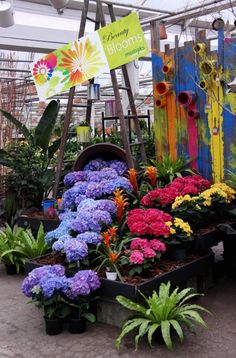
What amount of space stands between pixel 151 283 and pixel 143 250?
10.4 inches

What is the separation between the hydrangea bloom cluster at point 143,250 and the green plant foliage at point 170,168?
1.63 metres

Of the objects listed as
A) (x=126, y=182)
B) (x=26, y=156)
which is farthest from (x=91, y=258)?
(x=26, y=156)

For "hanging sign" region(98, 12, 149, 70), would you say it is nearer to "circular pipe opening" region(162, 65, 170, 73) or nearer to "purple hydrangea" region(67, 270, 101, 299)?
"circular pipe opening" region(162, 65, 170, 73)

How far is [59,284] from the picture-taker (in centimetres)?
339

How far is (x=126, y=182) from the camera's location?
479cm

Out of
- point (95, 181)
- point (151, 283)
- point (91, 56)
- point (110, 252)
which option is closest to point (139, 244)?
point (110, 252)

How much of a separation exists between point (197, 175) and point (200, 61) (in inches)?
49.1

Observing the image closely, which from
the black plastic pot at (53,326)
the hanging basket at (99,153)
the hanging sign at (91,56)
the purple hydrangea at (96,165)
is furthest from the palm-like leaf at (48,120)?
the black plastic pot at (53,326)

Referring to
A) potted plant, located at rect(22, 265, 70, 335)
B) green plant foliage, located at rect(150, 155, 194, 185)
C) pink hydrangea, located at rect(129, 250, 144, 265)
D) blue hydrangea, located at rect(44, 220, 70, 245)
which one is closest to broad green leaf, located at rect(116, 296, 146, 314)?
pink hydrangea, located at rect(129, 250, 144, 265)

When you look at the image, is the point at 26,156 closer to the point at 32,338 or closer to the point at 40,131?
the point at 40,131

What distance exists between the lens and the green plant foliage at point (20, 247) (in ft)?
15.4

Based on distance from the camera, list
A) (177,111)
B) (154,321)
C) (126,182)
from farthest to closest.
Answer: (177,111), (126,182), (154,321)

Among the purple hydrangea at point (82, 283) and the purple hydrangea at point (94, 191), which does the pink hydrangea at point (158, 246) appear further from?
the purple hydrangea at point (94, 191)

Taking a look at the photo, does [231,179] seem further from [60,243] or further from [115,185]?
[60,243]
